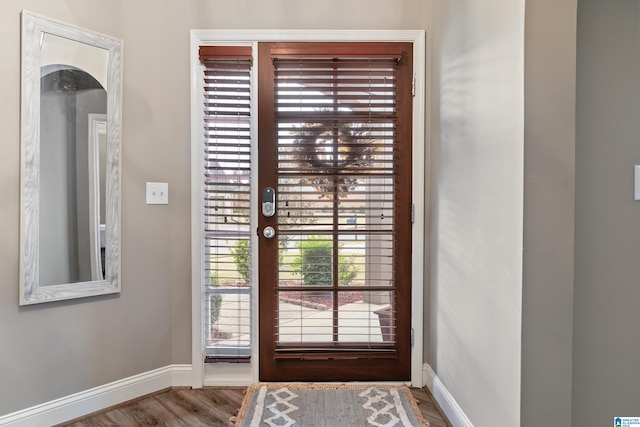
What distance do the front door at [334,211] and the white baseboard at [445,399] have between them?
117 mm

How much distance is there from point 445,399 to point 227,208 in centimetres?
153

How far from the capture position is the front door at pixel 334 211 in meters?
1.97

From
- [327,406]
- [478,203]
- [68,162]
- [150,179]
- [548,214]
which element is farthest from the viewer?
[150,179]

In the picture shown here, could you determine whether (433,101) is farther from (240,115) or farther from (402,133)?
(240,115)

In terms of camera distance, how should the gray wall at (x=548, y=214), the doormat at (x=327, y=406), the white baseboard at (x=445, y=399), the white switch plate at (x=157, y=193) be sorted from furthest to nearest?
the white switch plate at (x=157, y=193) → the doormat at (x=327, y=406) → the white baseboard at (x=445, y=399) → the gray wall at (x=548, y=214)

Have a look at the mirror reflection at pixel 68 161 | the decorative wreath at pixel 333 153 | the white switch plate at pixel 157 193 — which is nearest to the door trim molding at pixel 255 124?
the white switch plate at pixel 157 193

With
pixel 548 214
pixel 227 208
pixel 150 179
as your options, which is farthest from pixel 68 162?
pixel 548 214

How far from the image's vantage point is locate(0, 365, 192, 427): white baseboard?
5.18 ft

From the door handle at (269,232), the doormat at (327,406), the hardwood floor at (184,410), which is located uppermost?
the door handle at (269,232)

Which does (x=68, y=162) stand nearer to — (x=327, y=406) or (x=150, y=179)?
(x=150, y=179)

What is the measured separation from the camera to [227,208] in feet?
6.52

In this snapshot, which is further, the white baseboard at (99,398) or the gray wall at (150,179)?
the gray wall at (150,179)

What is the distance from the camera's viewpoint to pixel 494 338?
1277 millimetres

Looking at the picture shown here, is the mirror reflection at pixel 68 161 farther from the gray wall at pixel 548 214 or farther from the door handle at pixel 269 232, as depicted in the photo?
the gray wall at pixel 548 214
